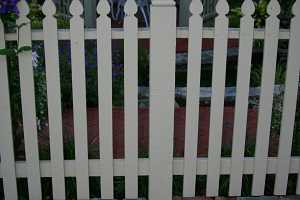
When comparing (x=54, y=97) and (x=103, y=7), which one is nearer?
(x=103, y=7)

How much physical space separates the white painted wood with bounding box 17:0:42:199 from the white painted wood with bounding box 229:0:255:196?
1.29m

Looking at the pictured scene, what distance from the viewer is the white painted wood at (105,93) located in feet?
8.37

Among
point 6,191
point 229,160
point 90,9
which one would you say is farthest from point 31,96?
point 90,9

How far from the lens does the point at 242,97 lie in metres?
2.76

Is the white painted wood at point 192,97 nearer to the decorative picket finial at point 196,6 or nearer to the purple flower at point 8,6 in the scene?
the decorative picket finial at point 196,6

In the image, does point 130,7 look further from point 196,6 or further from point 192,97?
point 192,97

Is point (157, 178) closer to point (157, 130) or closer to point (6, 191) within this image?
point (157, 130)

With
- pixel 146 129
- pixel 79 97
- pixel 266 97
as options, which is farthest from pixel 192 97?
pixel 146 129

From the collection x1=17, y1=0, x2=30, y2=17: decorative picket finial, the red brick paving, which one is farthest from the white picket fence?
the red brick paving

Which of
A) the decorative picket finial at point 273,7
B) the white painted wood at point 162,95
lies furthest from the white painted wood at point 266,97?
the white painted wood at point 162,95

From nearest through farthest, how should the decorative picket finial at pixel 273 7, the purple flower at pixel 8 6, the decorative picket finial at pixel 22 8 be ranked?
the purple flower at pixel 8 6 < the decorative picket finial at pixel 22 8 < the decorative picket finial at pixel 273 7

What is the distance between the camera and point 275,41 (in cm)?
266

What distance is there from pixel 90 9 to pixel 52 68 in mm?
4242

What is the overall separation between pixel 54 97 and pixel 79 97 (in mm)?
155
